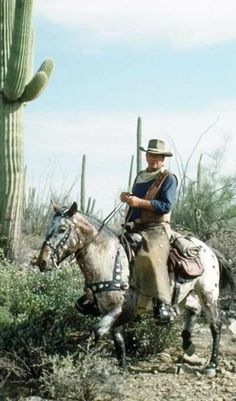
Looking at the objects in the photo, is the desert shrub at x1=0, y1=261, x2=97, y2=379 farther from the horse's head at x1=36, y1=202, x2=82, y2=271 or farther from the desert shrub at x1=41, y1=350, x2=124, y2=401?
the horse's head at x1=36, y1=202, x2=82, y2=271

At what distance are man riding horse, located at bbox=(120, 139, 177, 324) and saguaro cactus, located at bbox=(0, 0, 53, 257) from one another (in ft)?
19.8

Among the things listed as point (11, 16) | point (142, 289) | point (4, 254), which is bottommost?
point (4, 254)

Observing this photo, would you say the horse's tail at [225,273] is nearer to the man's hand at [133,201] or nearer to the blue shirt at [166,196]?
the blue shirt at [166,196]

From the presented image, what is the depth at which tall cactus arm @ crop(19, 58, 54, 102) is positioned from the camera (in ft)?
48.9

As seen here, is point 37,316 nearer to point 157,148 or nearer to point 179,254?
point 179,254

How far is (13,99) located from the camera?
1520 cm

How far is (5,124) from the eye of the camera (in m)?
15.3

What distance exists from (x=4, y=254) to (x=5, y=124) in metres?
2.40

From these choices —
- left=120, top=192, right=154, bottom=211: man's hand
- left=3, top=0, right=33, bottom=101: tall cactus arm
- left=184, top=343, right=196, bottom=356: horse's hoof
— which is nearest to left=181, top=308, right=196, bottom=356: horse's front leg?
left=184, top=343, right=196, bottom=356: horse's hoof

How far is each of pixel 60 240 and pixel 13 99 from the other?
715 cm

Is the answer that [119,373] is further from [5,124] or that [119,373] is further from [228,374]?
[5,124]

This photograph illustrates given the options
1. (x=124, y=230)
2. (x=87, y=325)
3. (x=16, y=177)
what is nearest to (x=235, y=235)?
(x=16, y=177)

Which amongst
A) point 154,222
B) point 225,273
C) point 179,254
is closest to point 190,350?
point 225,273

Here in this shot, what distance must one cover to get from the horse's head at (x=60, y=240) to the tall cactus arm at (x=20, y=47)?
655 centimetres
